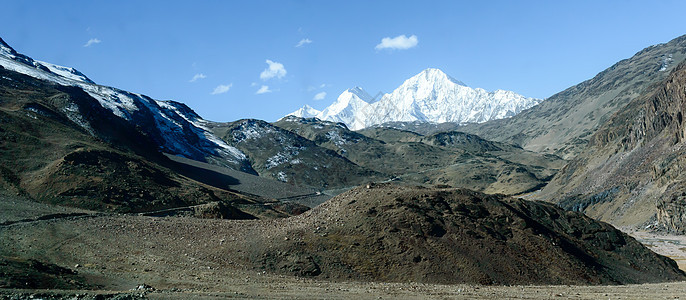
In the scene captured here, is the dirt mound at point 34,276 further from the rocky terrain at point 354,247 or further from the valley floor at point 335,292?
the valley floor at point 335,292

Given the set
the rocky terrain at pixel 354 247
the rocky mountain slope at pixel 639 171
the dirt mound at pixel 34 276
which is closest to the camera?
the dirt mound at pixel 34 276

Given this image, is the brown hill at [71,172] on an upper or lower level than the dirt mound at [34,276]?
upper

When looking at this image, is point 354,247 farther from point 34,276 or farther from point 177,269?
point 34,276

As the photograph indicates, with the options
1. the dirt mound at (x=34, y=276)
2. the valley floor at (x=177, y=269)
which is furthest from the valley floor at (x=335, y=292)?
the dirt mound at (x=34, y=276)

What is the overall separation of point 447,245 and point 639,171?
119 meters

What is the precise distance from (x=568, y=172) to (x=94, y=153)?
16243 centimetres

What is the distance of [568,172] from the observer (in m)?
187

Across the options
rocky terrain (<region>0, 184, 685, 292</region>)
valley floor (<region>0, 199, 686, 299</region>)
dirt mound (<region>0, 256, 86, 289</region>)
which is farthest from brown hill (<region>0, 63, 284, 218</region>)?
dirt mound (<region>0, 256, 86, 289</region>)

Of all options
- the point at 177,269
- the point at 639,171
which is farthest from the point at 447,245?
the point at 639,171

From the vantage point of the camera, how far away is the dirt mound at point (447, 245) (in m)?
33.8

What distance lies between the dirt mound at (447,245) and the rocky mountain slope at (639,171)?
77448mm

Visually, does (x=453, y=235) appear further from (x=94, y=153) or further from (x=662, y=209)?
(x=662, y=209)

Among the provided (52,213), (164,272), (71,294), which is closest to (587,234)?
(164,272)

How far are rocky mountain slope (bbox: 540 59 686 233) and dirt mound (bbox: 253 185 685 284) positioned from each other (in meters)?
77.4
